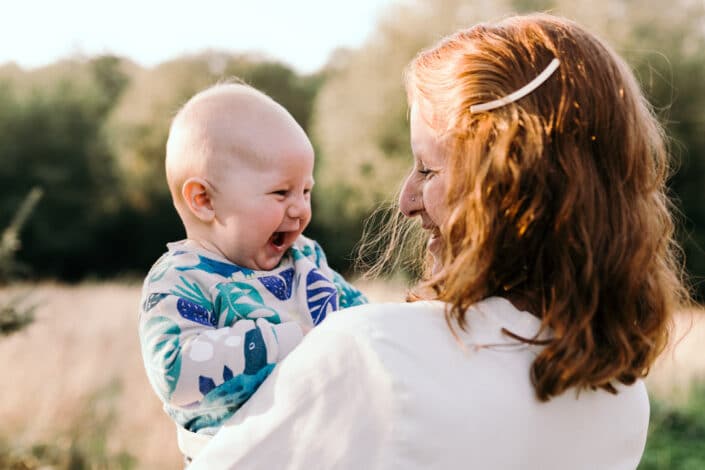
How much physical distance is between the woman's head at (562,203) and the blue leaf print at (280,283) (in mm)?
548

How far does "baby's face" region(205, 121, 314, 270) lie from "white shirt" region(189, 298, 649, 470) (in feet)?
1.69

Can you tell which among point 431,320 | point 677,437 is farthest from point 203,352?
point 677,437

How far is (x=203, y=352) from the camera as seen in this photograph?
158cm

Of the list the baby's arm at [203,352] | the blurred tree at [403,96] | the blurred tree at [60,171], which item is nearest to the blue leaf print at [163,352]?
the baby's arm at [203,352]

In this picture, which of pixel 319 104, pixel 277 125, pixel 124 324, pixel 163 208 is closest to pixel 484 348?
pixel 277 125

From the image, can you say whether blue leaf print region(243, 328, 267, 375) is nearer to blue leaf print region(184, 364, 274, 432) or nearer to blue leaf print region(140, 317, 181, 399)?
blue leaf print region(184, 364, 274, 432)

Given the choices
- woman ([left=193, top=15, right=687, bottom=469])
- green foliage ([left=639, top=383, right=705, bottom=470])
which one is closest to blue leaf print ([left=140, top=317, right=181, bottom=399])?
woman ([left=193, top=15, right=687, bottom=469])

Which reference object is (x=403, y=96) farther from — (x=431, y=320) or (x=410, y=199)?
(x=431, y=320)

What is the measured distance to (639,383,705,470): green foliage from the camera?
4984 mm

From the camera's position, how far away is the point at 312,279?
1926 mm

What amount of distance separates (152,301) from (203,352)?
0.59 ft

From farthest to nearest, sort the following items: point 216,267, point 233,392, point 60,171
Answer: point 60,171 < point 216,267 < point 233,392

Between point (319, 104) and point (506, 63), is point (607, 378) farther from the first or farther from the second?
point (319, 104)

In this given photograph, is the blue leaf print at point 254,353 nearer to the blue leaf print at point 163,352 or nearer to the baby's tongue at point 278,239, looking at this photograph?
the blue leaf print at point 163,352
